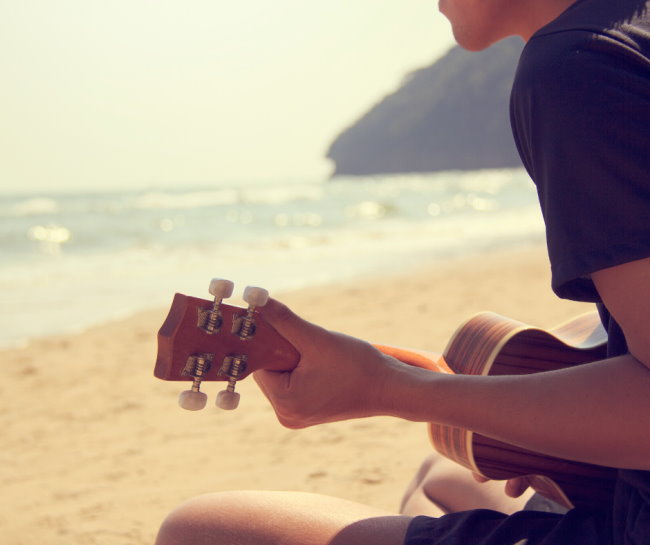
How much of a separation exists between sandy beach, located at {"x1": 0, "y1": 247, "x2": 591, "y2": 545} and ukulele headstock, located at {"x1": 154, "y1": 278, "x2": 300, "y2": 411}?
1.69m

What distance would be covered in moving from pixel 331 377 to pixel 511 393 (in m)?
0.24

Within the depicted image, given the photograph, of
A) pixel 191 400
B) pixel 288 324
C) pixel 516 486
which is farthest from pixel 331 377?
pixel 516 486

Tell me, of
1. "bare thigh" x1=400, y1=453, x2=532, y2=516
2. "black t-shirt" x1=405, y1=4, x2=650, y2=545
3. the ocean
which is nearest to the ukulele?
"bare thigh" x1=400, y1=453, x2=532, y2=516

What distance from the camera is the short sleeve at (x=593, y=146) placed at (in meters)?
0.92

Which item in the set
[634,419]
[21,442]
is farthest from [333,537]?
[21,442]

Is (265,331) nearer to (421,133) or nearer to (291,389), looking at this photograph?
(291,389)

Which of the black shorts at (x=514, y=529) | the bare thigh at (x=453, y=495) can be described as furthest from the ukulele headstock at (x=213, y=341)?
the bare thigh at (x=453, y=495)

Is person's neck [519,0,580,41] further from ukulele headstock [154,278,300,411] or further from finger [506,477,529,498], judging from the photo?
finger [506,477,529,498]

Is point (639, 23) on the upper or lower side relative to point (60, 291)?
upper

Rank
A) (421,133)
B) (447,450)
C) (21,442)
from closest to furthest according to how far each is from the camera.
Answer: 1. (447,450)
2. (21,442)
3. (421,133)

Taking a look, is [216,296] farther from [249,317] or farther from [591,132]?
[591,132]

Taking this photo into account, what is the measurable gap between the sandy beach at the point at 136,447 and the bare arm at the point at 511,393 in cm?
176

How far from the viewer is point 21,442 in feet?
12.7

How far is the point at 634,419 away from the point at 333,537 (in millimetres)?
518
